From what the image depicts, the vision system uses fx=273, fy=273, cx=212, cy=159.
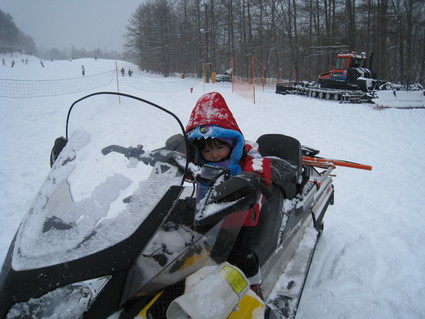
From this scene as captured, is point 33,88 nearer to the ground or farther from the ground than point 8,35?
nearer to the ground

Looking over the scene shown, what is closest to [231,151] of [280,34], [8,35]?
[280,34]

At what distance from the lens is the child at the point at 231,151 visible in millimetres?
1639

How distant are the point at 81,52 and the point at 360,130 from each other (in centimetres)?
13104

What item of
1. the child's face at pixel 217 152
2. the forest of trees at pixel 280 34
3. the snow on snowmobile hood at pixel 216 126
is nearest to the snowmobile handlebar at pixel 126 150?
the snow on snowmobile hood at pixel 216 126

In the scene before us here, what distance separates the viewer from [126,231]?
3.37 ft

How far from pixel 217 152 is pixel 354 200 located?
322 cm

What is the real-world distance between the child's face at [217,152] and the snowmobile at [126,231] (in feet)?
1.80

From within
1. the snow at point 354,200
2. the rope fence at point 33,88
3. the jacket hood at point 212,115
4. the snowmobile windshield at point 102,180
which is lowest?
the snow at point 354,200

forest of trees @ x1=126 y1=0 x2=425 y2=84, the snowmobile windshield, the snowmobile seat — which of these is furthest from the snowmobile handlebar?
forest of trees @ x1=126 y1=0 x2=425 y2=84

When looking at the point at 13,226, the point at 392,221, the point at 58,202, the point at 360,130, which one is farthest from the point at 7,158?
the point at 360,130

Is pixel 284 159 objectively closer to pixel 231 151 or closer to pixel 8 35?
pixel 231 151

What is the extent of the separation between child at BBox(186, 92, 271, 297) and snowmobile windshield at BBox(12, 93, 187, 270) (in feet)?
1.79

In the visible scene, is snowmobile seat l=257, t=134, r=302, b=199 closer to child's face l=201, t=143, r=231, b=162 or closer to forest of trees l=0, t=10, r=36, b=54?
child's face l=201, t=143, r=231, b=162

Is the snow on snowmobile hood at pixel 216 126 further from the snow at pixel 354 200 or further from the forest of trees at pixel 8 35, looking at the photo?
the forest of trees at pixel 8 35
